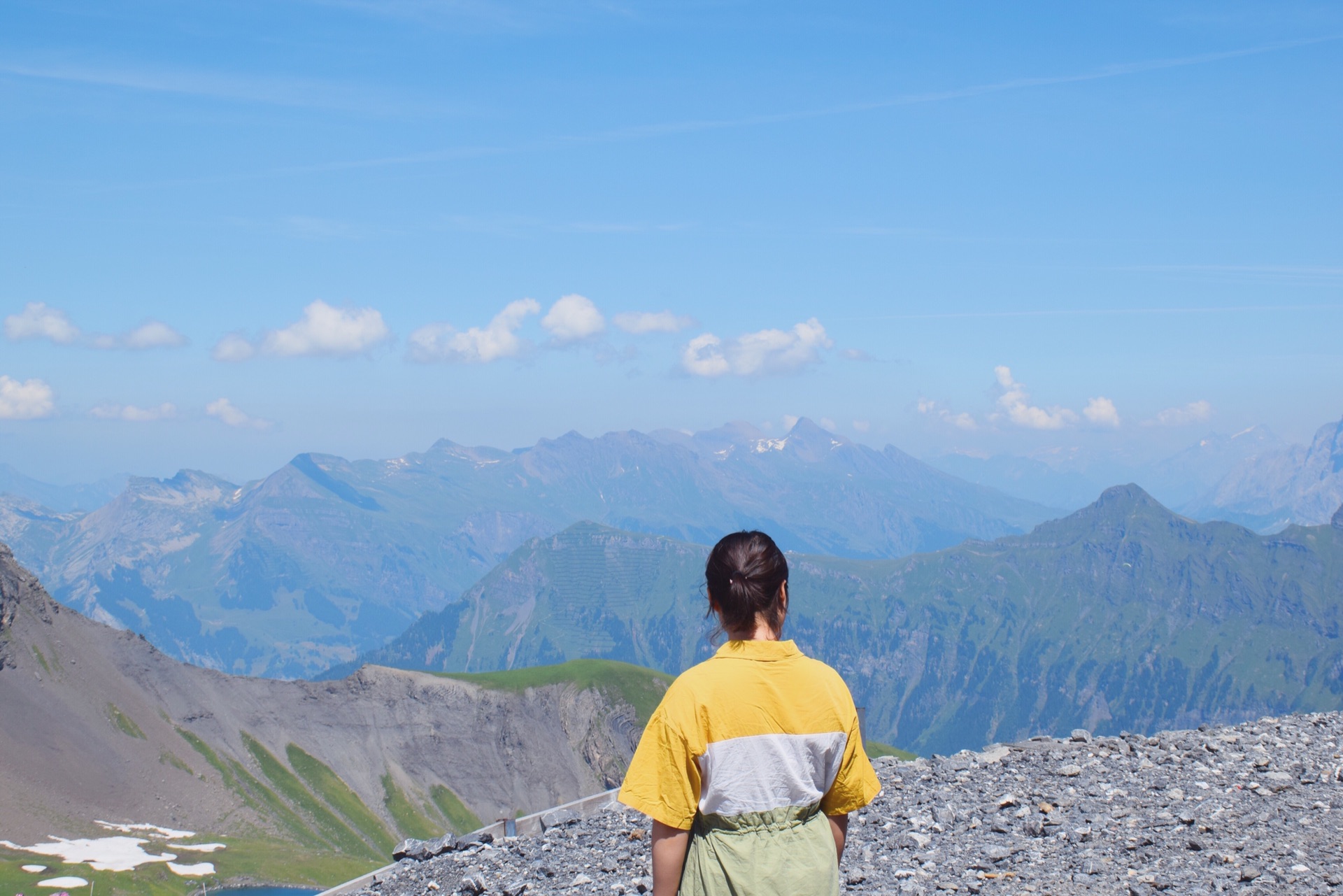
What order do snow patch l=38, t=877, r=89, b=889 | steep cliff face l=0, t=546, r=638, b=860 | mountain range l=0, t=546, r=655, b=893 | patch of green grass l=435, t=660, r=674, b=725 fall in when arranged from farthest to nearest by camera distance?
patch of green grass l=435, t=660, r=674, b=725 → steep cliff face l=0, t=546, r=638, b=860 → mountain range l=0, t=546, r=655, b=893 → snow patch l=38, t=877, r=89, b=889

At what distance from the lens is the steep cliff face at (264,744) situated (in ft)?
374

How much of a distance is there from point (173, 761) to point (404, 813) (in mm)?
36668

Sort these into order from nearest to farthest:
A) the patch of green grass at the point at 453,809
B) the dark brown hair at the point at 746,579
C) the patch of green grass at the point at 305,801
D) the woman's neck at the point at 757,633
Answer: the dark brown hair at the point at 746,579 → the woman's neck at the point at 757,633 → the patch of green grass at the point at 305,801 → the patch of green grass at the point at 453,809

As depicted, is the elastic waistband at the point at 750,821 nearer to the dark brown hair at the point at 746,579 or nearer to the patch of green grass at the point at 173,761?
the dark brown hair at the point at 746,579

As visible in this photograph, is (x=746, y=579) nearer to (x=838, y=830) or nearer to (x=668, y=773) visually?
(x=668, y=773)

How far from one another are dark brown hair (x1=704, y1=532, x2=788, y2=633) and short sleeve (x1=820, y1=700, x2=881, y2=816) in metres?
0.93

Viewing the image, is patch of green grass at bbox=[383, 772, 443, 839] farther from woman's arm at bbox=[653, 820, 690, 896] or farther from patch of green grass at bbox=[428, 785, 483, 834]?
woman's arm at bbox=[653, 820, 690, 896]

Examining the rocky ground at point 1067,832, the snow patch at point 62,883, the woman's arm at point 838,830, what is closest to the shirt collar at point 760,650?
the woman's arm at point 838,830

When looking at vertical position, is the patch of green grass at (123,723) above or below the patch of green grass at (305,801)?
above

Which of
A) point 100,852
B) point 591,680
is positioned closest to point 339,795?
point 591,680

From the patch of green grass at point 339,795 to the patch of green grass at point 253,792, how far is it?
8986 mm

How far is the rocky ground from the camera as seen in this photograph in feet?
43.5

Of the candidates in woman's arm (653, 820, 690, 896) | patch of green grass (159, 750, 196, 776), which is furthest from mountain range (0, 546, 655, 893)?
woman's arm (653, 820, 690, 896)

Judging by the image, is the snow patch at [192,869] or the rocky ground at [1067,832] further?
the snow patch at [192,869]
